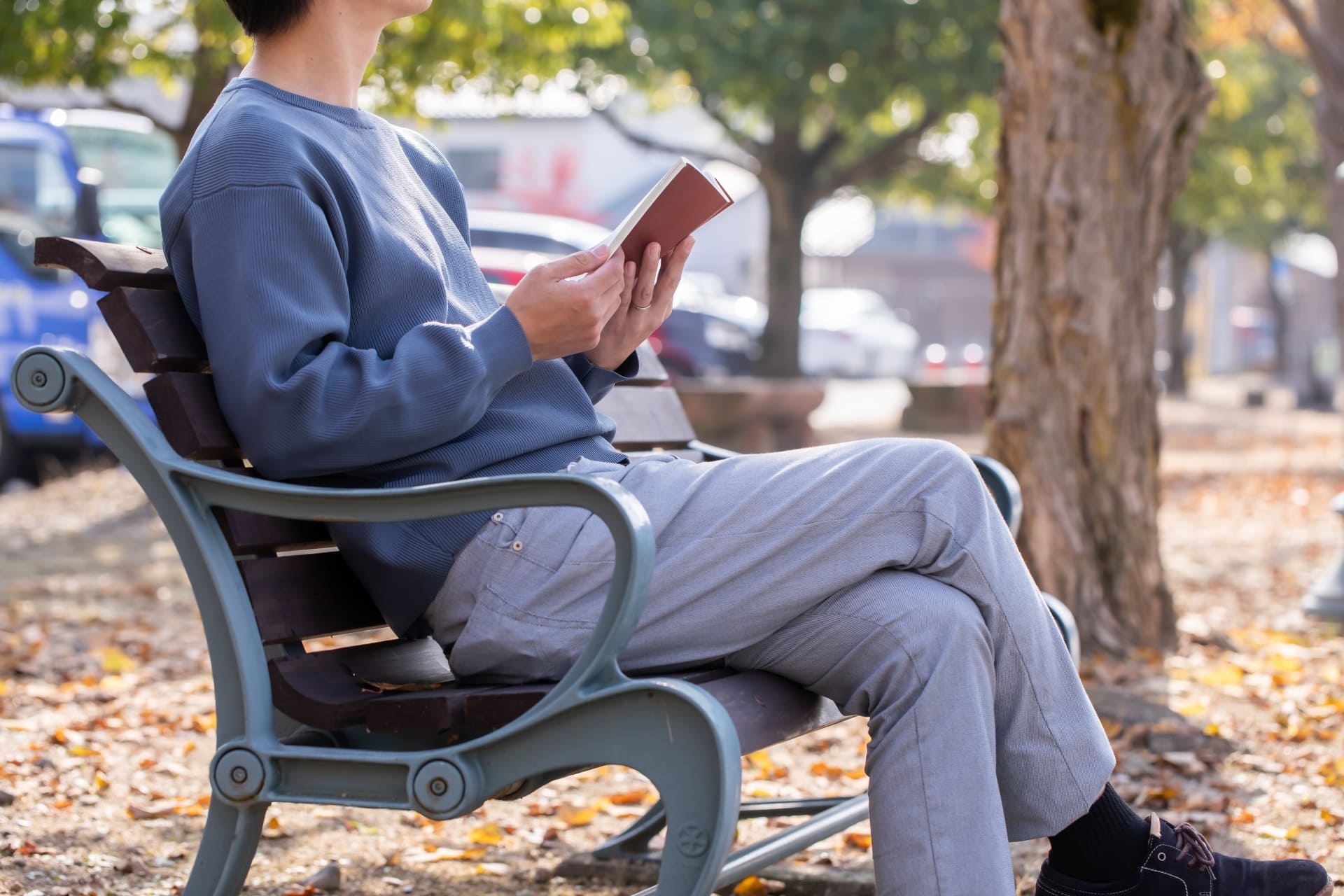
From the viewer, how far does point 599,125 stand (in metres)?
44.3

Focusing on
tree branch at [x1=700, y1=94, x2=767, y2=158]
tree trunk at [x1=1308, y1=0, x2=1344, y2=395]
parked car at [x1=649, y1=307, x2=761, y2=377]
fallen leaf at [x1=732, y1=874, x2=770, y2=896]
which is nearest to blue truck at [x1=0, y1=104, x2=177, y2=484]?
parked car at [x1=649, y1=307, x2=761, y2=377]

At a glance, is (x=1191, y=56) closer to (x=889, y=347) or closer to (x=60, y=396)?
(x=60, y=396)

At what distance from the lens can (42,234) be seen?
8.69 m

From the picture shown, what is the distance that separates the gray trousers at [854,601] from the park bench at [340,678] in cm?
7

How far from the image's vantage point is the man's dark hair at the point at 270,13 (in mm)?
2064

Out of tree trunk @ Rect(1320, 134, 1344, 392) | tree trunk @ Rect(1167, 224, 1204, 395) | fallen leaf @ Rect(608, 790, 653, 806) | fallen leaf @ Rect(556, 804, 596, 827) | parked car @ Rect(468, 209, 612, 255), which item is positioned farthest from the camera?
tree trunk @ Rect(1167, 224, 1204, 395)

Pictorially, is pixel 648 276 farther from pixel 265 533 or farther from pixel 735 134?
pixel 735 134

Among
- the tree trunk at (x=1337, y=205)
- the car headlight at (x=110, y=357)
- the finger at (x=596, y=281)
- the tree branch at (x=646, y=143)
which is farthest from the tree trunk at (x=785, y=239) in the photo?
the finger at (x=596, y=281)

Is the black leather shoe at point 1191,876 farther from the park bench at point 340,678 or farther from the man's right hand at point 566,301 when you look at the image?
the man's right hand at point 566,301

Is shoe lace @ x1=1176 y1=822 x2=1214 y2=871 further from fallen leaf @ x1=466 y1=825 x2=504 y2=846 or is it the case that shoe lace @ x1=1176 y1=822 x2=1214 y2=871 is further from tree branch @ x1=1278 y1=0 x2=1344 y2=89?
tree branch @ x1=1278 y1=0 x2=1344 y2=89

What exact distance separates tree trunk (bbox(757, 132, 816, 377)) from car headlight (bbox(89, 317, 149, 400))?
735 centimetres

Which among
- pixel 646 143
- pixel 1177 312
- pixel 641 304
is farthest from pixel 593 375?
pixel 1177 312

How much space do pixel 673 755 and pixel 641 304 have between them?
818 millimetres

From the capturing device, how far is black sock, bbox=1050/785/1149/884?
75.9 inches
